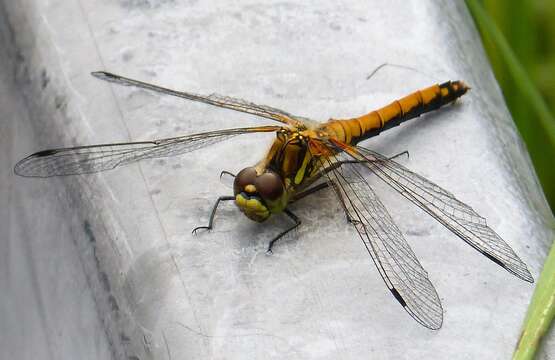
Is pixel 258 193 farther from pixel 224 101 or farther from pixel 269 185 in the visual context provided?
pixel 224 101

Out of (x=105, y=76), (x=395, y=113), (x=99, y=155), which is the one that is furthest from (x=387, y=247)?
(x=105, y=76)

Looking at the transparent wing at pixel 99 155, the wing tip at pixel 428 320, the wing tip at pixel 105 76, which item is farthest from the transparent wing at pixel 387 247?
the wing tip at pixel 105 76

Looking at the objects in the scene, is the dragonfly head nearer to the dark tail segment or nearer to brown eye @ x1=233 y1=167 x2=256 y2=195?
brown eye @ x1=233 y1=167 x2=256 y2=195

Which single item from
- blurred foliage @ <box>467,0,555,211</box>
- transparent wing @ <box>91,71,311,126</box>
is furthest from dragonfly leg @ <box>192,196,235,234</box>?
blurred foliage @ <box>467,0,555,211</box>

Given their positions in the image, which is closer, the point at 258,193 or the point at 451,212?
the point at 451,212

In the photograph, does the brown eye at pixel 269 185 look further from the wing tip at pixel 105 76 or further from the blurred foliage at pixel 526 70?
the blurred foliage at pixel 526 70

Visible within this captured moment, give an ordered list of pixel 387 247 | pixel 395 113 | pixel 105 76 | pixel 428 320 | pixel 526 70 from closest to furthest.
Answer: pixel 428 320, pixel 387 247, pixel 105 76, pixel 395 113, pixel 526 70
